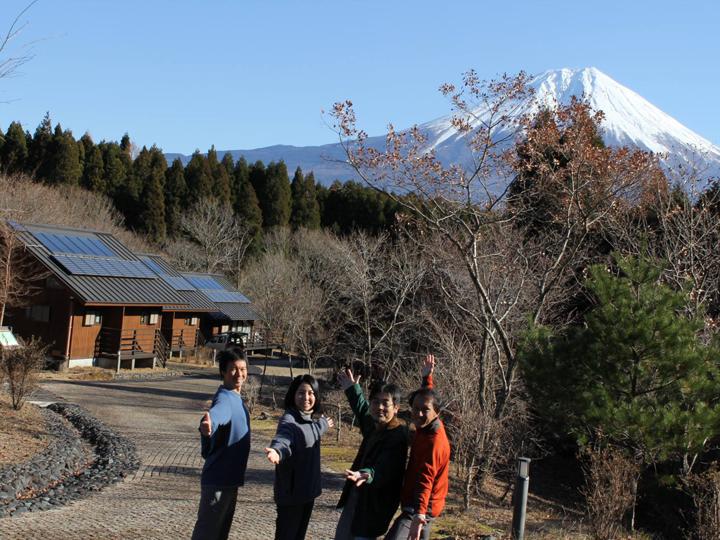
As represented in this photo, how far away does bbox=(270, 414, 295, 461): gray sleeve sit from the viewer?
424 cm

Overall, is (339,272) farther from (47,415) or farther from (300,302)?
(47,415)

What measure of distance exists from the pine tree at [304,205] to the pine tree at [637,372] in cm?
3604

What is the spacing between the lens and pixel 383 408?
4.44 metres

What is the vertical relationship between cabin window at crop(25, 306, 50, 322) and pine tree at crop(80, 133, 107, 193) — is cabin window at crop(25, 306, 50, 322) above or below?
below

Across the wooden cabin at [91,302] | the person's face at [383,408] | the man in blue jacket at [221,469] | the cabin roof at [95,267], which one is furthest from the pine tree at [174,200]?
the person's face at [383,408]

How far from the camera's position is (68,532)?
639 centimetres

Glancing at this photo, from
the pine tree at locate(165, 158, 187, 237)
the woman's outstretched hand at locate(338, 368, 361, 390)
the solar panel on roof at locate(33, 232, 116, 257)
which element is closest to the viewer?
the woman's outstretched hand at locate(338, 368, 361, 390)

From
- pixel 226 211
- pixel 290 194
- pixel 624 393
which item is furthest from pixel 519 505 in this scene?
pixel 290 194

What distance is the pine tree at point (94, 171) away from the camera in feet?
144

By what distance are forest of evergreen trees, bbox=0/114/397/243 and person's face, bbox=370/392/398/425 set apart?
35.4m

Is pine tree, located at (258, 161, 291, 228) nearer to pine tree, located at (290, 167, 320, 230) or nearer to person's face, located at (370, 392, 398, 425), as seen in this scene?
pine tree, located at (290, 167, 320, 230)

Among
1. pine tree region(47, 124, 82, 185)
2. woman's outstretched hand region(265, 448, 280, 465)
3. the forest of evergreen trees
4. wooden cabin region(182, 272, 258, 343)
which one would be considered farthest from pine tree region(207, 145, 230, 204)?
woman's outstretched hand region(265, 448, 280, 465)

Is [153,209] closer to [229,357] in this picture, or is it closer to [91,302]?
[91,302]

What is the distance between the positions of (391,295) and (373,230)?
14538mm
